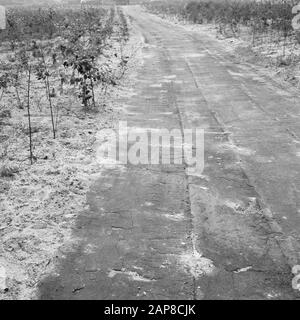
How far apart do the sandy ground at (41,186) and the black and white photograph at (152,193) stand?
0.07ft

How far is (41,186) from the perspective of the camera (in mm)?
6211

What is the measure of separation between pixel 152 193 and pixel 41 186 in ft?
5.11

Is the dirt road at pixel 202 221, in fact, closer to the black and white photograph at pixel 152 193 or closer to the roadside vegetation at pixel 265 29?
the black and white photograph at pixel 152 193

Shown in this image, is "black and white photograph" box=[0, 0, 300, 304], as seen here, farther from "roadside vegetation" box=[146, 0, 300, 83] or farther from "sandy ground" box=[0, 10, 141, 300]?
"roadside vegetation" box=[146, 0, 300, 83]

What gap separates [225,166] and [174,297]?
11.0 feet

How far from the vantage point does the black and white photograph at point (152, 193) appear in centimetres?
425

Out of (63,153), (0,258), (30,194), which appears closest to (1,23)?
(63,153)

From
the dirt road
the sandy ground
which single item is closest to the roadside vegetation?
the dirt road

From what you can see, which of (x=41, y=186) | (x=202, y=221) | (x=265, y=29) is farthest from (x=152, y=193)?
(x=265, y=29)

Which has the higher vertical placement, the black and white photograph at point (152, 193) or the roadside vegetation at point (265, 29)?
the roadside vegetation at point (265, 29)

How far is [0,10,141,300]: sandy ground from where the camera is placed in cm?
455

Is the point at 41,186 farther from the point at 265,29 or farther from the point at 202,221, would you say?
the point at 265,29

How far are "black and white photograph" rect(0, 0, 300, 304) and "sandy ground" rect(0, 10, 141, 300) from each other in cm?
2

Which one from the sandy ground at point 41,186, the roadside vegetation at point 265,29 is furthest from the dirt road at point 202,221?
the roadside vegetation at point 265,29
